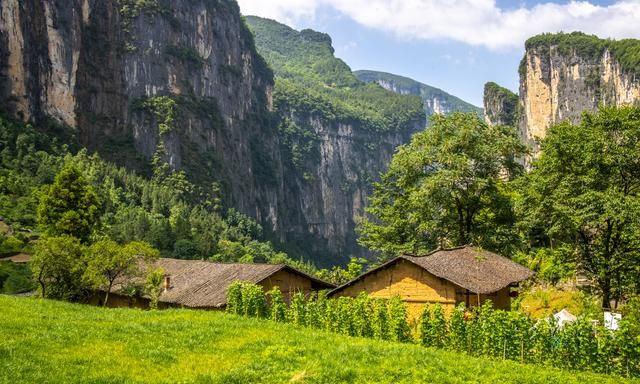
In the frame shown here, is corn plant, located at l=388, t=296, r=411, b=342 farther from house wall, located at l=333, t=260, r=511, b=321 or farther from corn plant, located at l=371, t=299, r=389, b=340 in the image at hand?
house wall, located at l=333, t=260, r=511, b=321

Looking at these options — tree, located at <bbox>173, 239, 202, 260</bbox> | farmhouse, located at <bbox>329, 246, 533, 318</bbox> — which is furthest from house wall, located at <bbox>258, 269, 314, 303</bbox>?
tree, located at <bbox>173, 239, 202, 260</bbox>

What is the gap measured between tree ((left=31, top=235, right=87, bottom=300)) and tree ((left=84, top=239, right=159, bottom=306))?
2.62 feet

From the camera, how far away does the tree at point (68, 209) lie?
47469 millimetres

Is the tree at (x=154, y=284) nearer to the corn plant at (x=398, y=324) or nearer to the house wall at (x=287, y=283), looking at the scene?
the house wall at (x=287, y=283)

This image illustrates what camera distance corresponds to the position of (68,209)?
48.6m

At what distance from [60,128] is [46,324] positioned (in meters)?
118

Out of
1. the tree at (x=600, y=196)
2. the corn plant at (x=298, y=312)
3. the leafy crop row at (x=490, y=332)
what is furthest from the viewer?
the tree at (x=600, y=196)

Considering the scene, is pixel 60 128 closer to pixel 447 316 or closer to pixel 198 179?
pixel 198 179

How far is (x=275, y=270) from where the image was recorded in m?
34.2

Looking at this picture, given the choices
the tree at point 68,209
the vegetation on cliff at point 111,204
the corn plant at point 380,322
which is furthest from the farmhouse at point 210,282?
the vegetation on cliff at point 111,204

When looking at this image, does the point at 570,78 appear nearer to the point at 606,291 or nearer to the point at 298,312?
the point at 606,291

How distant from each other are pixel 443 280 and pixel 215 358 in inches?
521

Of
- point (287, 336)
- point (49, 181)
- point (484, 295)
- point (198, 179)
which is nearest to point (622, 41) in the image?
point (198, 179)

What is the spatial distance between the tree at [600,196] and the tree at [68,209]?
33.6m
